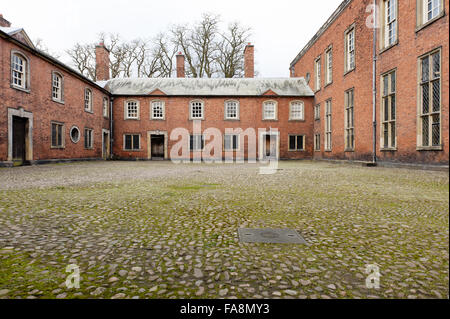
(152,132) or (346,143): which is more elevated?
(152,132)

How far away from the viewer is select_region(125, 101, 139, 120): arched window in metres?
25.0

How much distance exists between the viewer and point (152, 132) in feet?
82.2

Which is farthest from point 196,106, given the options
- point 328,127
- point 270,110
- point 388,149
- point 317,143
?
point 388,149

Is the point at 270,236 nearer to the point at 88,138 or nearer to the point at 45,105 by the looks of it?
the point at 45,105

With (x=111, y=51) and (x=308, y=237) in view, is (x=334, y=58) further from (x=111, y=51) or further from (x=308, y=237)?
(x=111, y=51)

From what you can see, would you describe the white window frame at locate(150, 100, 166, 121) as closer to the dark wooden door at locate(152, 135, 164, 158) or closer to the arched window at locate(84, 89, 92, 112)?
the dark wooden door at locate(152, 135, 164, 158)

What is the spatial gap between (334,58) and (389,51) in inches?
257

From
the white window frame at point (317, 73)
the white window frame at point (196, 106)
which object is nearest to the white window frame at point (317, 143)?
the white window frame at point (317, 73)

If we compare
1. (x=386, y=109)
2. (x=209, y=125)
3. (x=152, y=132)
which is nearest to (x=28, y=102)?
(x=152, y=132)

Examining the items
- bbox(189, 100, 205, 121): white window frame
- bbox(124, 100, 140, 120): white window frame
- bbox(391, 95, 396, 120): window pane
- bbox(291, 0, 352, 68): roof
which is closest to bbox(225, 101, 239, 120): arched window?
bbox(189, 100, 205, 121): white window frame

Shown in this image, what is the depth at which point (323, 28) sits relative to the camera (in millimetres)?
21578

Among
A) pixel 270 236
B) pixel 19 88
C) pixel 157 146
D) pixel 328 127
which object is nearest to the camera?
pixel 270 236

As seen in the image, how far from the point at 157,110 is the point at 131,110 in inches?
99.7

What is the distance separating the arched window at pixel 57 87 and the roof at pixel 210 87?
7422 mm
